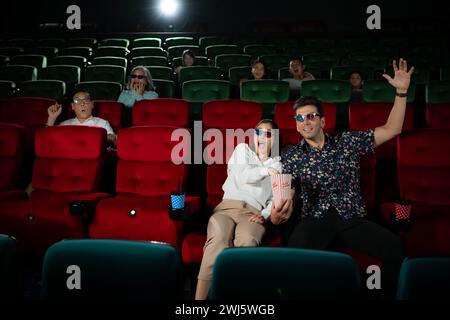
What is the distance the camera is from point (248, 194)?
168 centimetres

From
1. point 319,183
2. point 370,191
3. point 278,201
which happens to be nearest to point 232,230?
point 278,201

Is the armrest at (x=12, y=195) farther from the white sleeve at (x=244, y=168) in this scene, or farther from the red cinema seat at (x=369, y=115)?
the red cinema seat at (x=369, y=115)

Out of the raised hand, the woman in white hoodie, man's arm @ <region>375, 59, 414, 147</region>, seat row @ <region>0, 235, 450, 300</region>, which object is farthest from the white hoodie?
seat row @ <region>0, 235, 450, 300</region>

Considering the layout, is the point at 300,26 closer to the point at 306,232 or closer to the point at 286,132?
the point at 286,132

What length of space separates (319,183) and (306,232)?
0.20 metres

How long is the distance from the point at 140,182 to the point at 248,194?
538 mm

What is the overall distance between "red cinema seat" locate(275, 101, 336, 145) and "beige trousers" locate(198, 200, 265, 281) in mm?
688

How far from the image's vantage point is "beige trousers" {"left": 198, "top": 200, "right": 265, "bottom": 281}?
141 centimetres

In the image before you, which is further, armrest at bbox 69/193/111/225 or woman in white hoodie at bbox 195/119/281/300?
armrest at bbox 69/193/111/225

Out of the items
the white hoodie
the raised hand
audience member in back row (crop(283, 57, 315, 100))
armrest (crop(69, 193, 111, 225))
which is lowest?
armrest (crop(69, 193, 111, 225))

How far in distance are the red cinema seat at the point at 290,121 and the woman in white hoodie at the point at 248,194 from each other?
524 millimetres

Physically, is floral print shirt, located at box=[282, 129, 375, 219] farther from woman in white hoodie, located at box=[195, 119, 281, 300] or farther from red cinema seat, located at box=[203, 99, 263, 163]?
red cinema seat, located at box=[203, 99, 263, 163]

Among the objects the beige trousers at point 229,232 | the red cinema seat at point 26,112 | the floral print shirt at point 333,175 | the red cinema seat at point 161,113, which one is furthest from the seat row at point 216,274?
the red cinema seat at point 26,112
